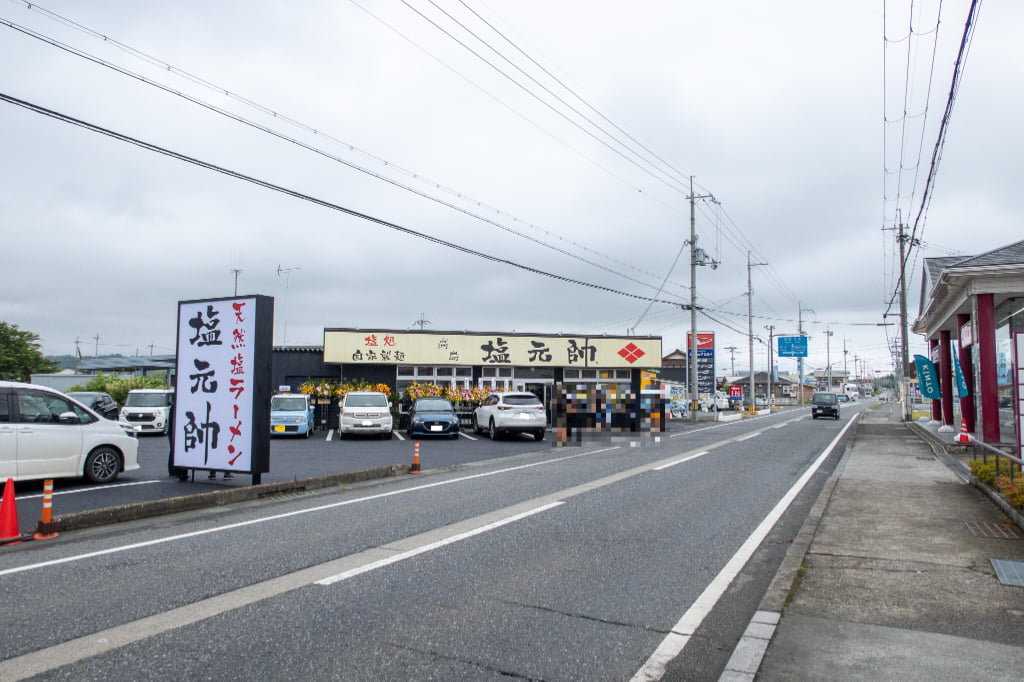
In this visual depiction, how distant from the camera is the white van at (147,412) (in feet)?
77.9

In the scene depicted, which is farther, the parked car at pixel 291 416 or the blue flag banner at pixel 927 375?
the blue flag banner at pixel 927 375

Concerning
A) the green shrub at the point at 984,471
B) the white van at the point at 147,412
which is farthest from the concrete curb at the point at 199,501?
the white van at the point at 147,412

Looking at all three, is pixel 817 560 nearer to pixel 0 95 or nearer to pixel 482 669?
pixel 482 669

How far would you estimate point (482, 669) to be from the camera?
13.7ft

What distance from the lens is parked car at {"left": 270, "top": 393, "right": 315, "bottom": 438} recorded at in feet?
76.3

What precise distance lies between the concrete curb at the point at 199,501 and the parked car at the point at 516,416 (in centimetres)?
941

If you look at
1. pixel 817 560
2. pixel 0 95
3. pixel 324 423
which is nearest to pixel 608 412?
pixel 324 423

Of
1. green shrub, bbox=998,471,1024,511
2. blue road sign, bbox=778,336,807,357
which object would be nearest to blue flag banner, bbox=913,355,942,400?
green shrub, bbox=998,471,1024,511

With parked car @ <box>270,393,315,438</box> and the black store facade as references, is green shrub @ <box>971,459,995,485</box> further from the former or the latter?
parked car @ <box>270,393,315,438</box>

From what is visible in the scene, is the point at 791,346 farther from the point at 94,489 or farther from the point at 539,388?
the point at 94,489

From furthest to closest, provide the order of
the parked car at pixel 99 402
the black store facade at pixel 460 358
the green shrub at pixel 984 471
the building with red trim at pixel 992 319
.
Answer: the black store facade at pixel 460 358
the parked car at pixel 99 402
the building with red trim at pixel 992 319
the green shrub at pixel 984 471

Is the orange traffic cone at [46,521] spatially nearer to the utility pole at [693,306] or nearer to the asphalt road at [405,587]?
the asphalt road at [405,587]

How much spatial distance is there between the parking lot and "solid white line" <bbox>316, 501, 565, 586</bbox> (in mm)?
4754

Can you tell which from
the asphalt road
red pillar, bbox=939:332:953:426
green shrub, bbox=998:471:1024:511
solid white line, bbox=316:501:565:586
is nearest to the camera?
the asphalt road
